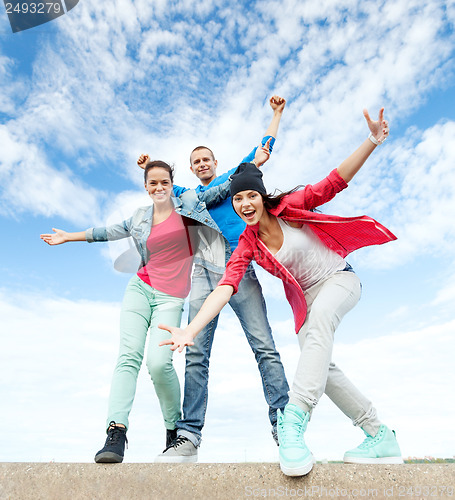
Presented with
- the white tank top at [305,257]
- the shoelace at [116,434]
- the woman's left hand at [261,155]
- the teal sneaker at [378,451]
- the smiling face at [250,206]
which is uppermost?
the woman's left hand at [261,155]

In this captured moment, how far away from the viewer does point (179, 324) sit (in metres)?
3.94

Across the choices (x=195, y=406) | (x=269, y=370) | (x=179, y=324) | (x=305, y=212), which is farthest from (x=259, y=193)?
(x=195, y=406)

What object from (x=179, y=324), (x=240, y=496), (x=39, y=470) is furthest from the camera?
(x=179, y=324)

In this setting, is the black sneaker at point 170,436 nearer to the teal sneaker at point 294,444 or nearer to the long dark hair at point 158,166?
the teal sneaker at point 294,444

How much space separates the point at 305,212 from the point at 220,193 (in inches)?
42.3

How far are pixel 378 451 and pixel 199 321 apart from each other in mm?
1671

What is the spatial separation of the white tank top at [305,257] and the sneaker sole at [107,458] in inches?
74.7

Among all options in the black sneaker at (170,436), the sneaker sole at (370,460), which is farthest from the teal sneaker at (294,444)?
the black sneaker at (170,436)

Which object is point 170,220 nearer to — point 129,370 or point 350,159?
point 129,370

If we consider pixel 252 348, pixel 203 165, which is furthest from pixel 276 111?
pixel 252 348

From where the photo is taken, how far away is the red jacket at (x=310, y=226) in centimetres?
338

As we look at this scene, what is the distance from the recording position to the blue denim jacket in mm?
4188

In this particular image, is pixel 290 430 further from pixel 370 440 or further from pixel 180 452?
pixel 180 452

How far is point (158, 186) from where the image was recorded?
4207 mm
